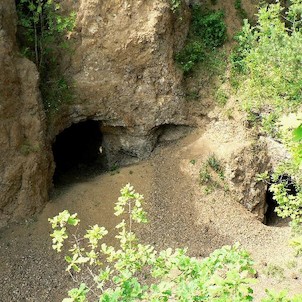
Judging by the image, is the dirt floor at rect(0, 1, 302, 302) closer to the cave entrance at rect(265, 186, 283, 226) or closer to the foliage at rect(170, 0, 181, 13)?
the cave entrance at rect(265, 186, 283, 226)

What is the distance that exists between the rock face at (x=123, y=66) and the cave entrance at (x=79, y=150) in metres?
2.15

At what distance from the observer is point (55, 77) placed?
1444 cm

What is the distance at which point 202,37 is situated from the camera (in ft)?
53.6

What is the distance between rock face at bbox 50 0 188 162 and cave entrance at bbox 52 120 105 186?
2.15 metres

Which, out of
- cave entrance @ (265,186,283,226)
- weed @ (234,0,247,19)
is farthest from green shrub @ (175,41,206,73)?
cave entrance @ (265,186,283,226)

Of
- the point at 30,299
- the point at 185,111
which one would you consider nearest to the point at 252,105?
the point at 185,111

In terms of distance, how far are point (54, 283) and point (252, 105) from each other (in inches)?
346

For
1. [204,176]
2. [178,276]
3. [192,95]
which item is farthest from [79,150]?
[178,276]

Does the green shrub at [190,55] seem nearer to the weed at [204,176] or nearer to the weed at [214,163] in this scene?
Answer: the weed at [214,163]

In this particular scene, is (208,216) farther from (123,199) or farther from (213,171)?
(123,199)

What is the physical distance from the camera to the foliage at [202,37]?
15.8 metres

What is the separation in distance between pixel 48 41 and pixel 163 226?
7521mm

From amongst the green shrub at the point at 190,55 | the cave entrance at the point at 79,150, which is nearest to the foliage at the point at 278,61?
the green shrub at the point at 190,55

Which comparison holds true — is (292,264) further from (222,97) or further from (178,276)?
(178,276)
